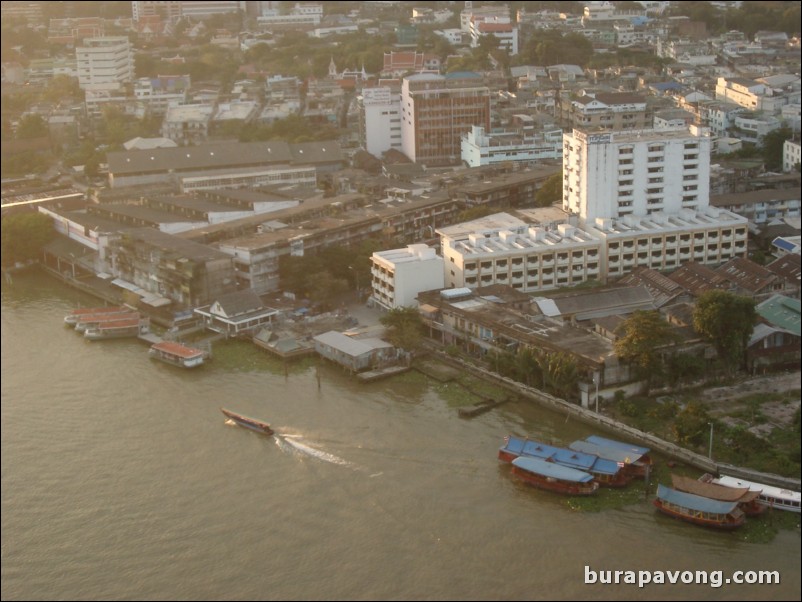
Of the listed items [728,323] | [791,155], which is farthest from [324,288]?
[791,155]

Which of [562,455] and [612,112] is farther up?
[612,112]

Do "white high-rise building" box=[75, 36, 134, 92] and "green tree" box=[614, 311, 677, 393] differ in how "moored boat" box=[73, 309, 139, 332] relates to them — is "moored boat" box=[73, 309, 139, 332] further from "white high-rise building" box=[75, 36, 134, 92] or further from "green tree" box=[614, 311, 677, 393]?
"white high-rise building" box=[75, 36, 134, 92]

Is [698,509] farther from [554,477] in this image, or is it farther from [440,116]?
[440,116]

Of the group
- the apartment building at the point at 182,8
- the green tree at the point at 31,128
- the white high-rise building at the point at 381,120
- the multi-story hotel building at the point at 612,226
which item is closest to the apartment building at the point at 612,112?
the white high-rise building at the point at 381,120

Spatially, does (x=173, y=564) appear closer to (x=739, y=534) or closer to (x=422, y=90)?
(x=739, y=534)

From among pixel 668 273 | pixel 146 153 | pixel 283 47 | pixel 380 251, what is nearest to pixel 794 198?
pixel 668 273

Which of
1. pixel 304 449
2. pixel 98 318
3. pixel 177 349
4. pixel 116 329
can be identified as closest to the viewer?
pixel 304 449
